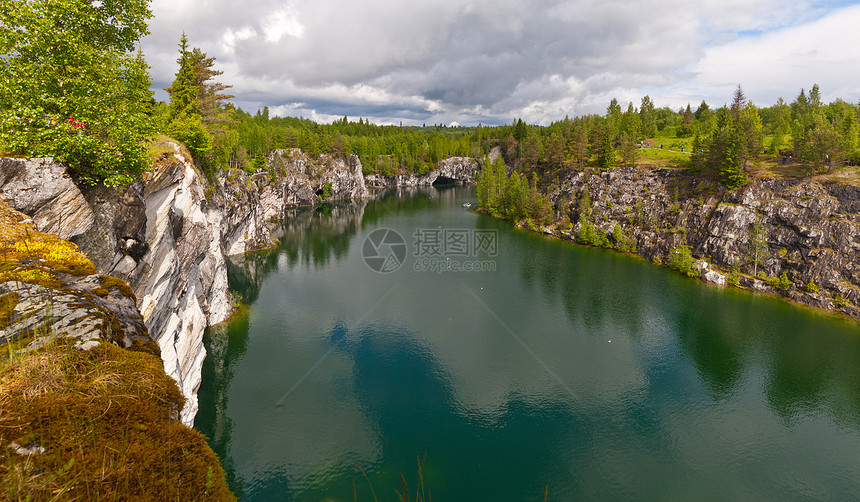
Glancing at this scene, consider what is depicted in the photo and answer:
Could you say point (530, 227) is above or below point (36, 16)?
below

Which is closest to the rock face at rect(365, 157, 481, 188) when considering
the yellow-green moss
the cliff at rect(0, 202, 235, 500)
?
the cliff at rect(0, 202, 235, 500)

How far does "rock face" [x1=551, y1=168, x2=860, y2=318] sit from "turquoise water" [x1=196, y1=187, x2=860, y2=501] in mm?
5286

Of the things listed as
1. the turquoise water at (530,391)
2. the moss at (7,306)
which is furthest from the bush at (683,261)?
the moss at (7,306)

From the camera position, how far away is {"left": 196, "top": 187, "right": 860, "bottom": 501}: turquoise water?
24.6 meters

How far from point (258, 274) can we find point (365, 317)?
24.6 m

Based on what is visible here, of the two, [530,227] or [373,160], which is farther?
[373,160]

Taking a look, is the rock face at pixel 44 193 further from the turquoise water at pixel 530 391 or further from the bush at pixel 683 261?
the bush at pixel 683 261

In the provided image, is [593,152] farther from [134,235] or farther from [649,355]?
[134,235]

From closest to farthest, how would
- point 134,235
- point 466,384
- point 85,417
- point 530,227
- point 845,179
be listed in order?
point 85,417, point 134,235, point 466,384, point 845,179, point 530,227

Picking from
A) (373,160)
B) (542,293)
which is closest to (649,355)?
(542,293)

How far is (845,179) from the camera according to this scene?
187ft

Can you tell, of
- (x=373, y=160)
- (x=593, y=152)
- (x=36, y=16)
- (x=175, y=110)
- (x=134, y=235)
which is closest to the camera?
(x=36, y=16)

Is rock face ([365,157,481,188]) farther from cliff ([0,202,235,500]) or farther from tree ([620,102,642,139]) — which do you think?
cliff ([0,202,235,500])

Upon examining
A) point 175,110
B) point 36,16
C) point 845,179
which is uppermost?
point 175,110
